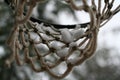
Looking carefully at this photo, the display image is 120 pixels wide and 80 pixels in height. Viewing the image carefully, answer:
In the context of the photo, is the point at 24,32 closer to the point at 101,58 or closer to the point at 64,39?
the point at 64,39

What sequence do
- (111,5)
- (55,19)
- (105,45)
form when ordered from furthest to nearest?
1. (105,45)
2. (55,19)
3. (111,5)

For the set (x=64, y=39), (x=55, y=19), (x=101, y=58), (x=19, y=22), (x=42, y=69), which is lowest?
(x=101, y=58)

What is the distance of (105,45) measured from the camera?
13117 millimetres

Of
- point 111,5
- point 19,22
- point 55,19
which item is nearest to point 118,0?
point 111,5

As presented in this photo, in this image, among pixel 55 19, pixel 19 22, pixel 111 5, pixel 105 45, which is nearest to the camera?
pixel 19 22

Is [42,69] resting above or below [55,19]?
above

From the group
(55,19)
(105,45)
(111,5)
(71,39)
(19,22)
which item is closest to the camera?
(19,22)

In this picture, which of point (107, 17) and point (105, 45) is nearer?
point (107, 17)

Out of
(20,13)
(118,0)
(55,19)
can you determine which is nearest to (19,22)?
(20,13)

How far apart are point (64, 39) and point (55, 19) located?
14.1ft

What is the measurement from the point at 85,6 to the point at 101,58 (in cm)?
1202

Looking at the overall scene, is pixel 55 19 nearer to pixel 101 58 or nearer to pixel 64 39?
pixel 64 39

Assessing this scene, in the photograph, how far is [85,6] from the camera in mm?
1552

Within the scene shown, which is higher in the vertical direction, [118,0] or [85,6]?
[85,6]
